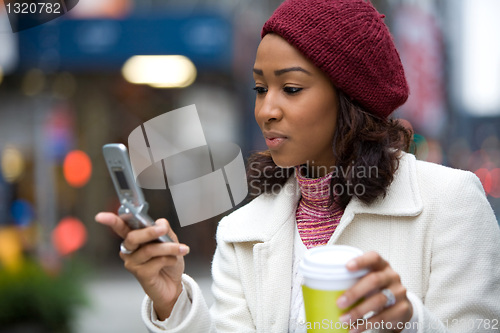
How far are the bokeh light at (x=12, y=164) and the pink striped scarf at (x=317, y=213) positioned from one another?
22.7 ft

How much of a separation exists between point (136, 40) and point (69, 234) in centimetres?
304

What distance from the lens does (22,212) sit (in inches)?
308

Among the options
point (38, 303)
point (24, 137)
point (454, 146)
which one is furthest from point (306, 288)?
point (454, 146)

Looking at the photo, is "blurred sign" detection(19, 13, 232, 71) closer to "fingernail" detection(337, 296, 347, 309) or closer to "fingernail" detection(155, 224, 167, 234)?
"fingernail" detection(155, 224, 167, 234)

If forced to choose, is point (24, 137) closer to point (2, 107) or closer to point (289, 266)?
point (2, 107)

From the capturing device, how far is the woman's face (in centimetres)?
182

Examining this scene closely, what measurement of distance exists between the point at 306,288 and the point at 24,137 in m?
7.57

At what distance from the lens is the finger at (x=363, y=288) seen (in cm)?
122

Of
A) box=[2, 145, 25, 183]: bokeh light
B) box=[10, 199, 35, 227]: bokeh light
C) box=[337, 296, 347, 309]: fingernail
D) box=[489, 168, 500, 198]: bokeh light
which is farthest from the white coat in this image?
box=[489, 168, 500, 198]: bokeh light

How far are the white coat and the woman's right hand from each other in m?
0.09

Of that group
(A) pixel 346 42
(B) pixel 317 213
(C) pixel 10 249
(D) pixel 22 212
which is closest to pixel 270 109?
(A) pixel 346 42

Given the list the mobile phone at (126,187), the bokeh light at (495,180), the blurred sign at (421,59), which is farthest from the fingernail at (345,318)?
A: the bokeh light at (495,180)

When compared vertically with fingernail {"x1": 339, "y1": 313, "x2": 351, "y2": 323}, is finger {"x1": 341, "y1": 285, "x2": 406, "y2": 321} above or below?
above

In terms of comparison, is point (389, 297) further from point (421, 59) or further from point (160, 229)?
point (421, 59)
